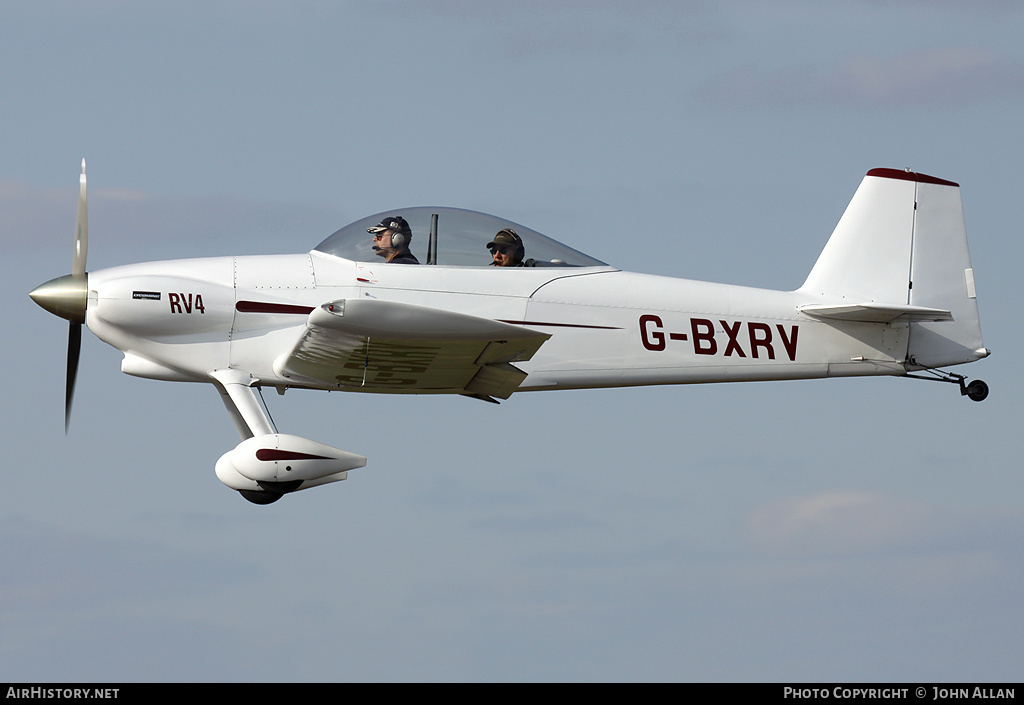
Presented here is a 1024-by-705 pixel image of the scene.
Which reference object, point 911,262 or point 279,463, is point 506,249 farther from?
point 911,262

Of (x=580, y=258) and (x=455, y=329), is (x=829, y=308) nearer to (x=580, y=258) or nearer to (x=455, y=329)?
(x=580, y=258)

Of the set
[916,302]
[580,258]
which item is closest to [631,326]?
[580,258]

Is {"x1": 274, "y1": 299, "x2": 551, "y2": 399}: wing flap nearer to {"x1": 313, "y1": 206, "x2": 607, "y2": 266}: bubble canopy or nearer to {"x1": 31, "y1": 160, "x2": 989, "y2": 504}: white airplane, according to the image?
{"x1": 31, "y1": 160, "x2": 989, "y2": 504}: white airplane

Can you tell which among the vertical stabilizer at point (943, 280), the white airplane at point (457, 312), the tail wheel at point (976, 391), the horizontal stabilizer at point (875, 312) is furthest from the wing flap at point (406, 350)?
the tail wheel at point (976, 391)

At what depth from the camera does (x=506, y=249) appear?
12891mm

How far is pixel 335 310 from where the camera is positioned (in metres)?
10.5

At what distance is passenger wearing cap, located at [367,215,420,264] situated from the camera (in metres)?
12.7

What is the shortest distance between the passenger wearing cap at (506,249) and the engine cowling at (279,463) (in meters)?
2.34

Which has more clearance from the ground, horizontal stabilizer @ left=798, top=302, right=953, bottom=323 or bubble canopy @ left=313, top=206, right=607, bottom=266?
bubble canopy @ left=313, top=206, right=607, bottom=266

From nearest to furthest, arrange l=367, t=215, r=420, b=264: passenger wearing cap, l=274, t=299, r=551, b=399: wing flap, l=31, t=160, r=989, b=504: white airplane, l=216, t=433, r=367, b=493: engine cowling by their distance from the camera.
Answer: l=274, t=299, r=551, b=399: wing flap, l=216, t=433, r=367, b=493: engine cowling, l=31, t=160, r=989, b=504: white airplane, l=367, t=215, r=420, b=264: passenger wearing cap

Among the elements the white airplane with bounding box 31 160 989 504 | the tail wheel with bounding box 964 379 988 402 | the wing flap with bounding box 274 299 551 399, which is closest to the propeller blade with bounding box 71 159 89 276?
the white airplane with bounding box 31 160 989 504

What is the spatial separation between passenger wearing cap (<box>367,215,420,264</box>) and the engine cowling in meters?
1.96

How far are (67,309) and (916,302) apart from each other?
322 inches

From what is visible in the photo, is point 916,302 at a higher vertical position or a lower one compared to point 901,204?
lower
